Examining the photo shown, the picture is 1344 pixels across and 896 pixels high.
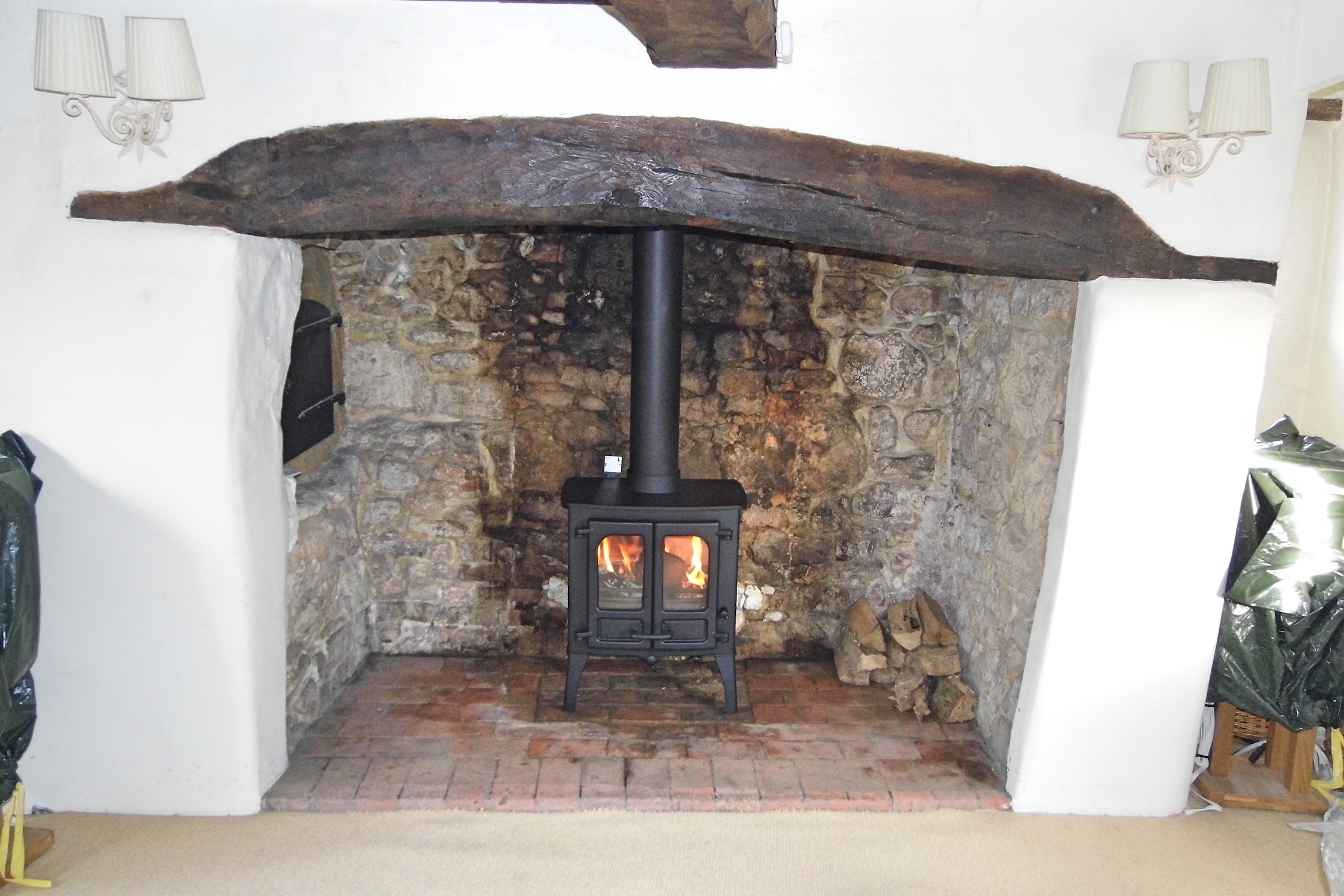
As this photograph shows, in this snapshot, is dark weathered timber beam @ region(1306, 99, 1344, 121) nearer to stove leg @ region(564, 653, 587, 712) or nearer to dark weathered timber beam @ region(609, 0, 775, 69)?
dark weathered timber beam @ region(609, 0, 775, 69)

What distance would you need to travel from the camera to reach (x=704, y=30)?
2135 mm

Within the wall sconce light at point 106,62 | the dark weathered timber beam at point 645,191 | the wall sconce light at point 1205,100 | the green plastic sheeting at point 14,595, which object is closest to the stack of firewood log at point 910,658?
the dark weathered timber beam at point 645,191

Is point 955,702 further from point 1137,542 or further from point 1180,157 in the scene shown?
point 1180,157

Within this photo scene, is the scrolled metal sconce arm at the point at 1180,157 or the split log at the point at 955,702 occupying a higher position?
the scrolled metal sconce arm at the point at 1180,157

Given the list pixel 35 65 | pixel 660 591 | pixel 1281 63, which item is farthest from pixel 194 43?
pixel 1281 63

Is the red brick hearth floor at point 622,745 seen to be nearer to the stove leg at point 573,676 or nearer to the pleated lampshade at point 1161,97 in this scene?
the stove leg at point 573,676

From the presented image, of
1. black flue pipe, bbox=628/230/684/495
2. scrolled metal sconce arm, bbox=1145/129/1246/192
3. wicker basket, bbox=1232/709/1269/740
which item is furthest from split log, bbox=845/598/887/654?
scrolled metal sconce arm, bbox=1145/129/1246/192

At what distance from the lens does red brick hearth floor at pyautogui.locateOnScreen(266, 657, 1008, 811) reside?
301 centimetres

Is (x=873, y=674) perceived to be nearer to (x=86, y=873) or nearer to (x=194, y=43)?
(x=86, y=873)

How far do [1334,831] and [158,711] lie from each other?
Answer: 3.31 m

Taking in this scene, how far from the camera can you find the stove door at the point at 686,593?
3.43 meters

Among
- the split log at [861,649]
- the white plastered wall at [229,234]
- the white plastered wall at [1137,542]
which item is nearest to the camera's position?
the white plastered wall at [229,234]

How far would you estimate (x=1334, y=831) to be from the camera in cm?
271

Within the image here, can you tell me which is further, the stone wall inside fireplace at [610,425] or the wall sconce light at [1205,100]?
the stone wall inside fireplace at [610,425]
